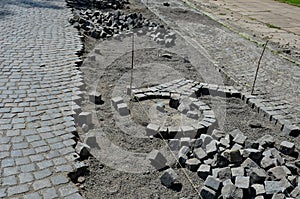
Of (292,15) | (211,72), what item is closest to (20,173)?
(211,72)

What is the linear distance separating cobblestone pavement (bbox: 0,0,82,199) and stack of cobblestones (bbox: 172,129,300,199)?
1.48 m

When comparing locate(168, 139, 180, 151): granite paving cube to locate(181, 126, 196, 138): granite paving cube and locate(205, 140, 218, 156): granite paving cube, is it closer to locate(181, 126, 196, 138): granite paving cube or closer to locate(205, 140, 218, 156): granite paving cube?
locate(181, 126, 196, 138): granite paving cube

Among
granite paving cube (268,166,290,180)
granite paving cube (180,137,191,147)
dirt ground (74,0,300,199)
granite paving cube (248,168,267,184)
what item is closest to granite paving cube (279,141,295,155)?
dirt ground (74,0,300,199)

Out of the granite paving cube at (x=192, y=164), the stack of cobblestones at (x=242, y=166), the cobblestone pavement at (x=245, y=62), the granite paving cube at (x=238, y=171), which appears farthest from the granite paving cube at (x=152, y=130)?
the cobblestone pavement at (x=245, y=62)

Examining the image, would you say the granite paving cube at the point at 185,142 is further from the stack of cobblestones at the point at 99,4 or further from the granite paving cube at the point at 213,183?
the stack of cobblestones at the point at 99,4

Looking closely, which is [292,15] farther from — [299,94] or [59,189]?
[59,189]

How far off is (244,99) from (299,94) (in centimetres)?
144

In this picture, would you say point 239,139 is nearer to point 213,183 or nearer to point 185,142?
point 185,142

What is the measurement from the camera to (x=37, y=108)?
19.1ft

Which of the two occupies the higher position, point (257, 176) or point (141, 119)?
point (257, 176)

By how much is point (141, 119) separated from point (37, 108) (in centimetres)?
180

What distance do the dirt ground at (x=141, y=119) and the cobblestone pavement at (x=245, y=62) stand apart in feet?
1.70

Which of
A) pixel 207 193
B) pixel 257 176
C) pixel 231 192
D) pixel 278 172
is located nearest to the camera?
pixel 231 192

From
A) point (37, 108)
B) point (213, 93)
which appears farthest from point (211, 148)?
point (37, 108)
